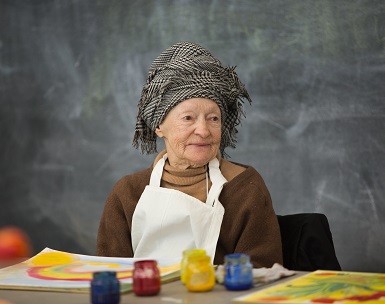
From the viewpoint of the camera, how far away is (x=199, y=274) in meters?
1.59

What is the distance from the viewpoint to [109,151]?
4.97 meters

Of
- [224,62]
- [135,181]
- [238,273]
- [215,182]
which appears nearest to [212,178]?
[215,182]

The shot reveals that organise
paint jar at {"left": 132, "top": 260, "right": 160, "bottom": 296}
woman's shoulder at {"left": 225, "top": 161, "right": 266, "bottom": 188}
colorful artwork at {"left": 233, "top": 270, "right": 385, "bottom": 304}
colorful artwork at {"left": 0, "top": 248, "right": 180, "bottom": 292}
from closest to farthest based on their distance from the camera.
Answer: colorful artwork at {"left": 233, "top": 270, "right": 385, "bottom": 304} < paint jar at {"left": 132, "top": 260, "right": 160, "bottom": 296} < colorful artwork at {"left": 0, "top": 248, "right": 180, "bottom": 292} < woman's shoulder at {"left": 225, "top": 161, "right": 266, "bottom": 188}

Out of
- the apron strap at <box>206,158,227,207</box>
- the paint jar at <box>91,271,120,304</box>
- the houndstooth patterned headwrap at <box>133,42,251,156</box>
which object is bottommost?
the paint jar at <box>91,271,120,304</box>

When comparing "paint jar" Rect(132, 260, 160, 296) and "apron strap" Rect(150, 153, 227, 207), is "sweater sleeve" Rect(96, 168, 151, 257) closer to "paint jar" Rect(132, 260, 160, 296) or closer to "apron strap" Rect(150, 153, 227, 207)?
"apron strap" Rect(150, 153, 227, 207)

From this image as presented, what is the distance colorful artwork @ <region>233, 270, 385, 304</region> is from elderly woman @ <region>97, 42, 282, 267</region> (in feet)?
2.16

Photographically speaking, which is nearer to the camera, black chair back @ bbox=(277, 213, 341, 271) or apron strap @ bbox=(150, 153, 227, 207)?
black chair back @ bbox=(277, 213, 341, 271)

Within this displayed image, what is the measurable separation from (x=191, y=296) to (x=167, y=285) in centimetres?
17

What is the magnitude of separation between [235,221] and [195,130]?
0.35 metres

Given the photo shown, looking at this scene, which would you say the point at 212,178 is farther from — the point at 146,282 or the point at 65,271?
the point at 146,282

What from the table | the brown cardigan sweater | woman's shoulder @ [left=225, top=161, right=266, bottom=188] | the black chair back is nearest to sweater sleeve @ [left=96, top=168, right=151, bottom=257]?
the brown cardigan sweater

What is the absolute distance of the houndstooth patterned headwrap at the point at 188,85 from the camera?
97.8 inches

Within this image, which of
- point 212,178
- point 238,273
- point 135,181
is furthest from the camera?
point 135,181

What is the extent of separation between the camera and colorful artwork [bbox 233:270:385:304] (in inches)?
57.2
